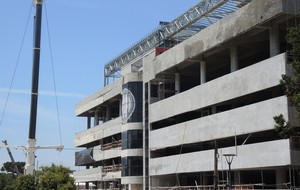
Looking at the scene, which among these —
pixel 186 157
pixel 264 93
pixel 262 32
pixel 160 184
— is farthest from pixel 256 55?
pixel 160 184

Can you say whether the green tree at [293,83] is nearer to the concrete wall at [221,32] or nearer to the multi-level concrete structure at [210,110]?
the multi-level concrete structure at [210,110]

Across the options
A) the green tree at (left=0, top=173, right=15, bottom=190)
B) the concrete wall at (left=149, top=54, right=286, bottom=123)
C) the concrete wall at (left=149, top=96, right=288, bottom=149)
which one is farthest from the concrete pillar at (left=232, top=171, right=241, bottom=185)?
→ the green tree at (left=0, top=173, right=15, bottom=190)

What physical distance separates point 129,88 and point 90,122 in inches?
1180

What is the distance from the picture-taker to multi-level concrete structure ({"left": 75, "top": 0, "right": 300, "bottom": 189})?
37.1 meters

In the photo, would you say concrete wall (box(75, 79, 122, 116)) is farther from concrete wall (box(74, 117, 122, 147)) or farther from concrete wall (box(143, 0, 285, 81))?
concrete wall (box(143, 0, 285, 81))

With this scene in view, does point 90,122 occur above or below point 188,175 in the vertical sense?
above

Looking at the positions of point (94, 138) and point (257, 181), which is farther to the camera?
point (94, 138)

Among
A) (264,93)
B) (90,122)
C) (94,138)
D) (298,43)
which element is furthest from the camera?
(90,122)

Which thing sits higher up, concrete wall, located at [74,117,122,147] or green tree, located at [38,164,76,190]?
concrete wall, located at [74,117,122,147]

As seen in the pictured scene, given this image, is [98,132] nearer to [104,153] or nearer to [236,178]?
[104,153]

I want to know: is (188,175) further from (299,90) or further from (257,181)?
(299,90)

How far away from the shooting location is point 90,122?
3524 inches

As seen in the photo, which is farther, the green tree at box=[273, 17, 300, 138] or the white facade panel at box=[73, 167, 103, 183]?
the white facade panel at box=[73, 167, 103, 183]

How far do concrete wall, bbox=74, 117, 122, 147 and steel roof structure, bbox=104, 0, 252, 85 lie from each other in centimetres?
985
